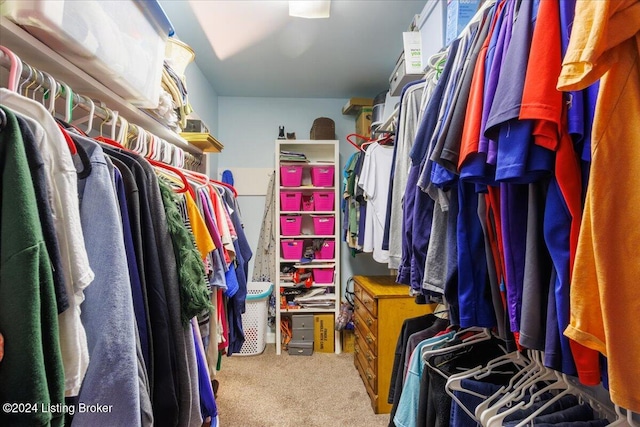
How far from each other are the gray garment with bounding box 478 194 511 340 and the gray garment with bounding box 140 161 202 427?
767mm

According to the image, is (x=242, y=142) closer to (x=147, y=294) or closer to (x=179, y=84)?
(x=179, y=84)

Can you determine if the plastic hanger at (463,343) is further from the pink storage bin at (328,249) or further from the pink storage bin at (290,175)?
the pink storage bin at (290,175)

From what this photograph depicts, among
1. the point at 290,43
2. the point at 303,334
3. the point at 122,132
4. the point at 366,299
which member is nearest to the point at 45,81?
the point at 122,132

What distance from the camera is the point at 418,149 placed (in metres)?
0.94

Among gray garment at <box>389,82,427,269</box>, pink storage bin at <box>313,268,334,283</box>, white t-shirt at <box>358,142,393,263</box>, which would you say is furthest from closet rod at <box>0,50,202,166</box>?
pink storage bin at <box>313,268,334,283</box>

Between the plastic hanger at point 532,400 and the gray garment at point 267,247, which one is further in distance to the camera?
the gray garment at point 267,247

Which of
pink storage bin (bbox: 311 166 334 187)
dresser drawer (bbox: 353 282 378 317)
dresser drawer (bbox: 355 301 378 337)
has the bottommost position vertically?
dresser drawer (bbox: 355 301 378 337)

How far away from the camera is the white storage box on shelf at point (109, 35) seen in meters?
0.67

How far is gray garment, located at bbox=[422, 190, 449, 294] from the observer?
0.92 m

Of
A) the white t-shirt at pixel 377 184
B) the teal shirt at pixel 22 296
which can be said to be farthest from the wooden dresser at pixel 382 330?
the teal shirt at pixel 22 296

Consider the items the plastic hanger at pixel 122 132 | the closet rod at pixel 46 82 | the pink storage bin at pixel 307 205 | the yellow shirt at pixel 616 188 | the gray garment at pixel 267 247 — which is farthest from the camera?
the gray garment at pixel 267 247

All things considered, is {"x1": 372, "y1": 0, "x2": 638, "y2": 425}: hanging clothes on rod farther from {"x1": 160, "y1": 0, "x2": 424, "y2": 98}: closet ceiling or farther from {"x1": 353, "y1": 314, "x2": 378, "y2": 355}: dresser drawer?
{"x1": 160, "y1": 0, "x2": 424, "y2": 98}: closet ceiling

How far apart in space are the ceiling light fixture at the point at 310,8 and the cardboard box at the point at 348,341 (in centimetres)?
243

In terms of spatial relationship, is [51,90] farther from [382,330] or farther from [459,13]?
[382,330]
